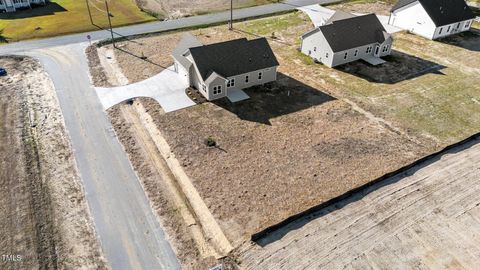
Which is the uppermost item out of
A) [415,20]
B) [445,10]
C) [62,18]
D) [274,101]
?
[445,10]

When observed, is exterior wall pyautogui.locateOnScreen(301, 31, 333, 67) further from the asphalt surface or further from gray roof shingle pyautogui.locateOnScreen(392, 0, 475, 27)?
the asphalt surface

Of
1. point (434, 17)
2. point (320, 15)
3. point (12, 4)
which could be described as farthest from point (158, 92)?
point (12, 4)

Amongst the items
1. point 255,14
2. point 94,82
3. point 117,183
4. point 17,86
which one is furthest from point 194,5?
point 117,183

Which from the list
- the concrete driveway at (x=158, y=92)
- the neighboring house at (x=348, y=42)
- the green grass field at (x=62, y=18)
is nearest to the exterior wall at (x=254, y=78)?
the concrete driveway at (x=158, y=92)

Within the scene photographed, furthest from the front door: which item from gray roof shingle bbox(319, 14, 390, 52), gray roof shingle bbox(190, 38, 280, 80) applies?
gray roof shingle bbox(190, 38, 280, 80)

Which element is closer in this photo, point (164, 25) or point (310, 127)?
point (310, 127)

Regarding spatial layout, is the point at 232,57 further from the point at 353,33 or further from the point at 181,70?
the point at 353,33

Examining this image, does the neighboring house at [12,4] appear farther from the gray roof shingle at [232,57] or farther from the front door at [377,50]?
the front door at [377,50]
